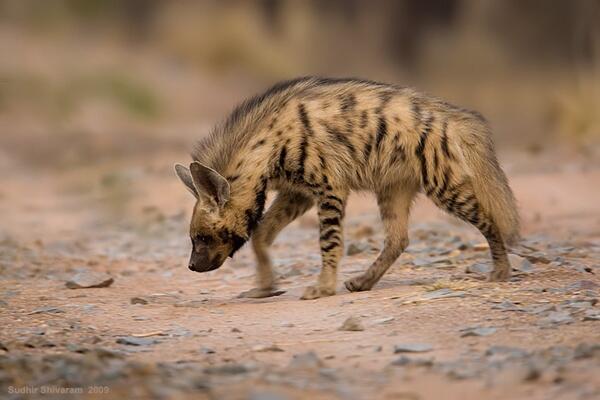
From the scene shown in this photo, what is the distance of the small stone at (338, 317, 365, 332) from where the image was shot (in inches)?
218

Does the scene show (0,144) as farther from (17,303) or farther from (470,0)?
(17,303)

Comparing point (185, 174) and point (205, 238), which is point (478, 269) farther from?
point (185, 174)

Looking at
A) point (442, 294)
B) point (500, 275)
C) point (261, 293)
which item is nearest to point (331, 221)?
point (261, 293)

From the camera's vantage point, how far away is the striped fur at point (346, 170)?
6699 mm

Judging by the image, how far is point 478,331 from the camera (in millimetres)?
5238

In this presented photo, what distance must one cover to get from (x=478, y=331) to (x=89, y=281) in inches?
128

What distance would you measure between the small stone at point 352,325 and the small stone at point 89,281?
2.55 meters

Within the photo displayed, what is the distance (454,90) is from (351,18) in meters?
3.95

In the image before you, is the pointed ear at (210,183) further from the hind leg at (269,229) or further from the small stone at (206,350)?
the small stone at (206,350)

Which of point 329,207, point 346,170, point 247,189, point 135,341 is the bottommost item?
point 135,341

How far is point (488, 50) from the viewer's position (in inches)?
801

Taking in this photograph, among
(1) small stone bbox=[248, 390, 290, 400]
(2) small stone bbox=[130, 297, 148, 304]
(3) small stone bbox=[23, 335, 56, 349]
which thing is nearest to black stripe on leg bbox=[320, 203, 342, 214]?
(2) small stone bbox=[130, 297, 148, 304]

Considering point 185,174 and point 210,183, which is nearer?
point 210,183

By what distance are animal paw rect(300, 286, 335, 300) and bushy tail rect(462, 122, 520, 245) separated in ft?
3.43
